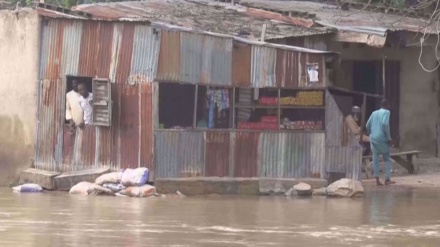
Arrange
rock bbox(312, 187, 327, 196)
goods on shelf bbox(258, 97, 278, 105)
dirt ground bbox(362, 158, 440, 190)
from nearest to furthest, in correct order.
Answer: rock bbox(312, 187, 327, 196) < goods on shelf bbox(258, 97, 278, 105) < dirt ground bbox(362, 158, 440, 190)

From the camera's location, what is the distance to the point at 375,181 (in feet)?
59.4

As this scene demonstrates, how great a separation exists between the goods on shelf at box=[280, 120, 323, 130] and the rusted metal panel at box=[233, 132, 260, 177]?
546mm

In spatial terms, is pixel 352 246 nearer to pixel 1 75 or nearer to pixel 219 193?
pixel 219 193

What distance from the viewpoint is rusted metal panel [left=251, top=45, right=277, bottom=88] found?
1633 cm

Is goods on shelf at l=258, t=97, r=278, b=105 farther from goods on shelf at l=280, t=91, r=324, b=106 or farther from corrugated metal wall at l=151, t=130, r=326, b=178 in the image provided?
corrugated metal wall at l=151, t=130, r=326, b=178

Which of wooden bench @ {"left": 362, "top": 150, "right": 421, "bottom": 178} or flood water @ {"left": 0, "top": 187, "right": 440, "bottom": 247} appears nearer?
flood water @ {"left": 0, "top": 187, "right": 440, "bottom": 247}

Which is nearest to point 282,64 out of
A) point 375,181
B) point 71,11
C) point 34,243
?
point 375,181

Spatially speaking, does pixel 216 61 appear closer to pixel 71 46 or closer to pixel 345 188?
pixel 71 46

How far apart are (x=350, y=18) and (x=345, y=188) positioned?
694cm

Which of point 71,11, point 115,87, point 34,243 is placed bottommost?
point 34,243

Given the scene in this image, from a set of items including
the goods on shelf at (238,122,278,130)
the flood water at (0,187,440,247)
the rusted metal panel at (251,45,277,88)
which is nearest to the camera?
the flood water at (0,187,440,247)

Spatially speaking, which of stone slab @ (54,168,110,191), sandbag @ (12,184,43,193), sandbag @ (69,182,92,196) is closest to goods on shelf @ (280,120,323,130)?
stone slab @ (54,168,110,191)

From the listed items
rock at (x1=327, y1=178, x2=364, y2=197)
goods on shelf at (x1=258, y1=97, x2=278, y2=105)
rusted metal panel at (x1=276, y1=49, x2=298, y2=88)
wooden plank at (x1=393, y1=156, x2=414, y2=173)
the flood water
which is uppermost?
rusted metal panel at (x1=276, y1=49, x2=298, y2=88)

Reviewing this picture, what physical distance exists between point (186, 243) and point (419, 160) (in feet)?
38.3
